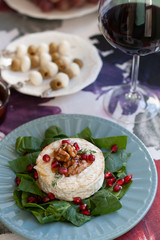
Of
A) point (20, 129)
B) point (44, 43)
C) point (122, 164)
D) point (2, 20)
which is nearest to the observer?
point (122, 164)

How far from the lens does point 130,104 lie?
1.78 meters

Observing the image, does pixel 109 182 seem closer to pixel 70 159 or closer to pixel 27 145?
pixel 70 159

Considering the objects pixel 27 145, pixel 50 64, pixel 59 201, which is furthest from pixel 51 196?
pixel 50 64

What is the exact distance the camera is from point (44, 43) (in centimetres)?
206

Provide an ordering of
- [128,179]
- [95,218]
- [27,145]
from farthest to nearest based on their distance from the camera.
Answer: [27,145], [128,179], [95,218]

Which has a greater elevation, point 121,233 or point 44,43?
point 44,43

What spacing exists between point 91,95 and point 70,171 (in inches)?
24.9

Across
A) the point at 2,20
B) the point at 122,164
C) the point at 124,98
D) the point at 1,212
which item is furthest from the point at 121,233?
the point at 2,20

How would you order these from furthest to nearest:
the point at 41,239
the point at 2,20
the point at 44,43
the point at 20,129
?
the point at 2,20 < the point at 44,43 < the point at 20,129 < the point at 41,239

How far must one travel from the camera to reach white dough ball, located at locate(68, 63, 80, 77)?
1876 mm

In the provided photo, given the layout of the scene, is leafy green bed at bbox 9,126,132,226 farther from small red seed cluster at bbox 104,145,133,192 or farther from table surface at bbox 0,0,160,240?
table surface at bbox 0,0,160,240

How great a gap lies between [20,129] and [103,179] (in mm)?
416

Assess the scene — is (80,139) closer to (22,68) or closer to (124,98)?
(124,98)

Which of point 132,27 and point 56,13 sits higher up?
point 132,27
